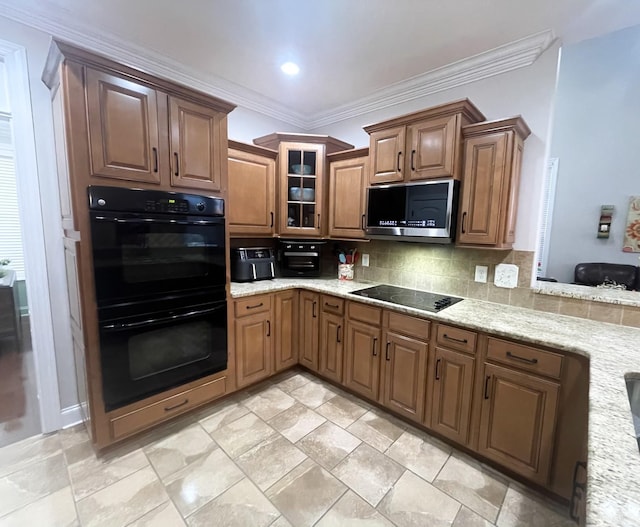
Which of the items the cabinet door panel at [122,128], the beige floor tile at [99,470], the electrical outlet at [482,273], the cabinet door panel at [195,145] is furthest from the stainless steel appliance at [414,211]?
the beige floor tile at [99,470]

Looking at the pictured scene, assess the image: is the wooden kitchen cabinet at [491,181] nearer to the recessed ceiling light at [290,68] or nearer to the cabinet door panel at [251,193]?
the recessed ceiling light at [290,68]

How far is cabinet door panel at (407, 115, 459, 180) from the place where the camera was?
2041 millimetres

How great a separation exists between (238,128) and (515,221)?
8.53ft

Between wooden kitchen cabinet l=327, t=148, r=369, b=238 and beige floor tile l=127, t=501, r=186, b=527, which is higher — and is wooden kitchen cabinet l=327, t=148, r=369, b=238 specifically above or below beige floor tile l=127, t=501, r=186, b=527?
above

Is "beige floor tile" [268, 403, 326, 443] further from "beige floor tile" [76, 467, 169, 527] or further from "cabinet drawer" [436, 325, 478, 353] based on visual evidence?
"cabinet drawer" [436, 325, 478, 353]

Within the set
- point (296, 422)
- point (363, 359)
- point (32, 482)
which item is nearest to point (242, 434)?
point (296, 422)

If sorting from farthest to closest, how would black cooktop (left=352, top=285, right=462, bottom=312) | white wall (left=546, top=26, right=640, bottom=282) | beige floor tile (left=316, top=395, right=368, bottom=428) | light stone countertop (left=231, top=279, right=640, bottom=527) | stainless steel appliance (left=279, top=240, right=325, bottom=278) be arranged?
1. white wall (left=546, top=26, right=640, bottom=282)
2. stainless steel appliance (left=279, top=240, right=325, bottom=278)
3. beige floor tile (left=316, top=395, right=368, bottom=428)
4. black cooktop (left=352, top=285, right=462, bottom=312)
5. light stone countertop (left=231, top=279, right=640, bottom=527)

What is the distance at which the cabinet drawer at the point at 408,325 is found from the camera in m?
2.02

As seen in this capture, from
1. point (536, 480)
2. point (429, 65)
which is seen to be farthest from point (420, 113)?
point (536, 480)

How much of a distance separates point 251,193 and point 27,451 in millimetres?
2376

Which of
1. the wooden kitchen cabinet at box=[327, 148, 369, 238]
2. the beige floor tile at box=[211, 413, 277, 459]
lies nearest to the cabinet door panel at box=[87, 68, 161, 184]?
the wooden kitchen cabinet at box=[327, 148, 369, 238]

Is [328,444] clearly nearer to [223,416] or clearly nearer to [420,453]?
[420,453]

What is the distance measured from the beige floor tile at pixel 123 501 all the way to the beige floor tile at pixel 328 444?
854mm

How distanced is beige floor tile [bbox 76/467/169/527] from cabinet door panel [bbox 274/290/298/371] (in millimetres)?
1241
